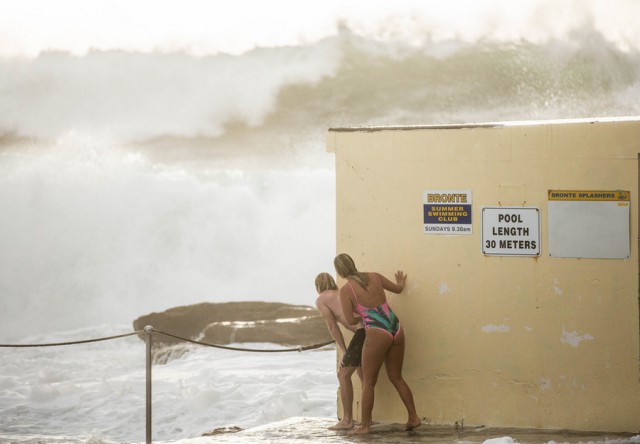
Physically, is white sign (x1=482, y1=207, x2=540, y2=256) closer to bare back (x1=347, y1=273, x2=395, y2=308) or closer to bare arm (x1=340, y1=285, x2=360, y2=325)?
bare back (x1=347, y1=273, x2=395, y2=308)

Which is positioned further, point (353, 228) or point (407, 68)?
point (407, 68)

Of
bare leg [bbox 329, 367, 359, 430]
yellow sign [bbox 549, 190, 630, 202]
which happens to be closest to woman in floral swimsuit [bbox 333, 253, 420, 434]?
bare leg [bbox 329, 367, 359, 430]

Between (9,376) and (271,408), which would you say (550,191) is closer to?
(271,408)

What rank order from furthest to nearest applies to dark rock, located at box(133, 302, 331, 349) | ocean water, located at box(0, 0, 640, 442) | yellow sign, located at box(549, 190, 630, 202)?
ocean water, located at box(0, 0, 640, 442) → dark rock, located at box(133, 302, 331, 349) → yellow sign, located at box(549, 190, 630, 202)

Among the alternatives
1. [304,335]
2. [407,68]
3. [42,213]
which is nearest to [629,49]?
[407,68]

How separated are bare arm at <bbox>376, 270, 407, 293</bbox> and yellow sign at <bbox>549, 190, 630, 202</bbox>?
60.6 inches

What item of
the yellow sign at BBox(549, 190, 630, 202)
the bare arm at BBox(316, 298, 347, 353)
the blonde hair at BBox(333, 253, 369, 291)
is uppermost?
the yellow sign at BBox(549, 190, 630, 202)

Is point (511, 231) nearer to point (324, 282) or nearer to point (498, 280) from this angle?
point (498, 280)

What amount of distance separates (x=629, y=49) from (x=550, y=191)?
3532cm

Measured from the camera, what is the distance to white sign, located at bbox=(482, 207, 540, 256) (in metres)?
7.89

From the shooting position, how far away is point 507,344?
7.98m

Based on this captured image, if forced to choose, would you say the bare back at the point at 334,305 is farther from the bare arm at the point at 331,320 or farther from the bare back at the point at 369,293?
the bare back at the point at 369,293

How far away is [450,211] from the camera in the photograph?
26.4 feet

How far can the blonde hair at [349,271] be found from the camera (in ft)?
25.4
